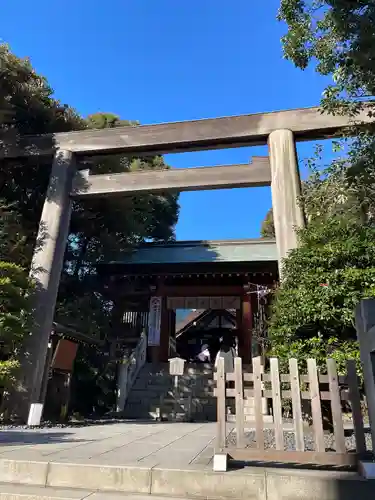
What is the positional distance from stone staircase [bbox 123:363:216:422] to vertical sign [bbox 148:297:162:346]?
1.12 m

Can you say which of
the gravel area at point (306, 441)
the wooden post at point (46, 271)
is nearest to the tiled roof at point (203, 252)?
the wooden post at point (46, 271)

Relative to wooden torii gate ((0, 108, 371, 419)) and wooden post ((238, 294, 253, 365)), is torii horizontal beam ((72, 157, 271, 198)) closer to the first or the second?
wooden torii gate ((0, 108, 371, 419))

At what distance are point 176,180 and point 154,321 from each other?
6.16 metres

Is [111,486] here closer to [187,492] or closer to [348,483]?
[187,492]

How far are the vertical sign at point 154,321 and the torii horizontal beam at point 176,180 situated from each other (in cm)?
542

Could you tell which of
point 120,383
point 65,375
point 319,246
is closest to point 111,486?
point 319,246

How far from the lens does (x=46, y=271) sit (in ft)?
26.8

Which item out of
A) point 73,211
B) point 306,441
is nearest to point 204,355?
point 73,211

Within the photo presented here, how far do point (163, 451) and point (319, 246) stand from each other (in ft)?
12.0

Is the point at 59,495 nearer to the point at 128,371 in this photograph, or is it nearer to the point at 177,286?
the point at 128,371

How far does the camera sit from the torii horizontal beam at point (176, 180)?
8.45 meters

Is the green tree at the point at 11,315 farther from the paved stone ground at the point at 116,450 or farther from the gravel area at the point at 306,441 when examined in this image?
the gravel area at the point at 306,441

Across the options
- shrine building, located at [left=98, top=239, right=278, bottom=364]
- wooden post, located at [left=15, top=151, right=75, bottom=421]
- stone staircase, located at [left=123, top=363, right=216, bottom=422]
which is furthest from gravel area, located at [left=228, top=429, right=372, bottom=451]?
shrine building, located at [left=98, top=239, right=278, bottom=364]

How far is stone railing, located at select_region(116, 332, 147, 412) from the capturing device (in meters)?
10.2
